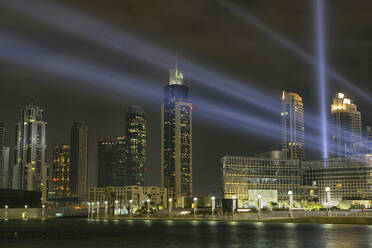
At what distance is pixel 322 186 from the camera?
638 ft

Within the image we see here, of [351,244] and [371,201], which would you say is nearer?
[351,244]

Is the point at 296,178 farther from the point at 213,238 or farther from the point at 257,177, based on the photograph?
the point at 213,238

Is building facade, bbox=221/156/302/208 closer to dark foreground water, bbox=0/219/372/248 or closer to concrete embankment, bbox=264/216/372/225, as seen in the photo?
concrete embankment, bbox=264/216/372/225

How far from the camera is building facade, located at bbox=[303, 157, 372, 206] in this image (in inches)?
7092

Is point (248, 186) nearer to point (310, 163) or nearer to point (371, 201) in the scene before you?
point (310, 163)

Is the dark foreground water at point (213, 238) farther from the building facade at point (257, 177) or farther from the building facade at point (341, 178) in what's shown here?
the building facade at point (341, 178)

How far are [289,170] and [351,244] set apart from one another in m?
168

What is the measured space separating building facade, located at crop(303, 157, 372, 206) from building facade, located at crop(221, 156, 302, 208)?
668cm

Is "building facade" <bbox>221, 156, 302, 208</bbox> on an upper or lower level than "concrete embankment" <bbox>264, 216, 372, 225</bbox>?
upper

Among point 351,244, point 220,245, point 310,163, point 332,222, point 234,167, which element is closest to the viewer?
point 351,244

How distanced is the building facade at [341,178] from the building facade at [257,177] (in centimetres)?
668

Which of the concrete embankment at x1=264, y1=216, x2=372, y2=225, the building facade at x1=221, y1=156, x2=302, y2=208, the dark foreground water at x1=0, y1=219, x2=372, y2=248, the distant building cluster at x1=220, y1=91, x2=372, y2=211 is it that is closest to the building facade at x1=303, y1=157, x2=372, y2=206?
the distant building cluster at x1=220, y1=91, x2=372, y2=211

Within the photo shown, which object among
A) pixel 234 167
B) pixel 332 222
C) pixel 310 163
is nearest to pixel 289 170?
pixel 310 163

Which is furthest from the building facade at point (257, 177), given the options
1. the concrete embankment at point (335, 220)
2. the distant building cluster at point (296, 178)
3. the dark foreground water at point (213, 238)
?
the dark foreground water at point (213, 238)
